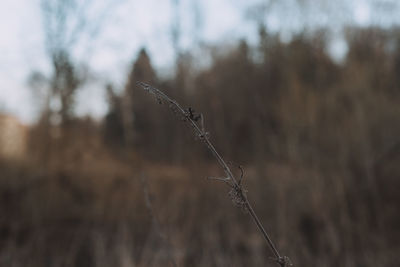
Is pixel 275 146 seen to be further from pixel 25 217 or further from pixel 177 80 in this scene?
pixel 25 217

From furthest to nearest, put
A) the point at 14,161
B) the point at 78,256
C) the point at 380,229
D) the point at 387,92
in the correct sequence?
1. the point at 387,92
2. the point at 14,161
3. the point at 380,229
4. the point at 78,256

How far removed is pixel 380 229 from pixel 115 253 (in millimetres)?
3636

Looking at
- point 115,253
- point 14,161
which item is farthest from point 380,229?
point 14,161

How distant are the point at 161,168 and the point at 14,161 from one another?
266cm

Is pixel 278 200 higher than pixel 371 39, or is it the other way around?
pixel 371 39

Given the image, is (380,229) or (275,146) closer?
(380,229)

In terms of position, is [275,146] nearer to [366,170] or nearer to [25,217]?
[366,170]

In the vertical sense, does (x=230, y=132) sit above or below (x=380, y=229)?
above

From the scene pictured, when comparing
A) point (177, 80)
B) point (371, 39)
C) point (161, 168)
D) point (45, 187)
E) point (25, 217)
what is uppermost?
point (371, 39)

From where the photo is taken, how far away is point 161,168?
22.3ft

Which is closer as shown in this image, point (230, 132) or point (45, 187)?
point (45, 187)

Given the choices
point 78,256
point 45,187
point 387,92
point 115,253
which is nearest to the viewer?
point 115,253

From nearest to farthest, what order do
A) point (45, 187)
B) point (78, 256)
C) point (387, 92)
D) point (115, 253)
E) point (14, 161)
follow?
1. point (115, 253)
2. point (78, 256)
3. point (45, 187)
4. point (14, 161)
5. point (387, 92)

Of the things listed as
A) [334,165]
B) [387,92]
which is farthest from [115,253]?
[387,92]
